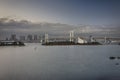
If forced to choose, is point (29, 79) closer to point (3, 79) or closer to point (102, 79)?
point (3, 79)

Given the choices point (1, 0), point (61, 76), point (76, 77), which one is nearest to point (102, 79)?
point (76, 77)

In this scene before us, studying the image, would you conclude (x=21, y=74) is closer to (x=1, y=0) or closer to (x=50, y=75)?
(x=50, y=75)


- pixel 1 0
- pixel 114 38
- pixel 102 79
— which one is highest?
pixel 1 0

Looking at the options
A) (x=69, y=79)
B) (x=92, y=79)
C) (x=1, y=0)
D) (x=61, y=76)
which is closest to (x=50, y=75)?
(x=61, y=76)

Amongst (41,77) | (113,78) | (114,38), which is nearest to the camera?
(113,78)

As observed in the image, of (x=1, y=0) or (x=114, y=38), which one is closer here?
(x=1, y=0)

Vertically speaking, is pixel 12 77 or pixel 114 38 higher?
pixel 114 38

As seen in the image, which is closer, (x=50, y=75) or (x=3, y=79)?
(x=3, y=79)

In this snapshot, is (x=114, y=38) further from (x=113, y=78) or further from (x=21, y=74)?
(x=21, y=74)

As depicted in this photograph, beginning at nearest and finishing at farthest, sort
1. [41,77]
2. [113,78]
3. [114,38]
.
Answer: [113,78], [41,77], [114,38]
